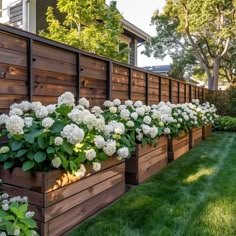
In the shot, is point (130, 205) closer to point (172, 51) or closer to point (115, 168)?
point (115, 168)

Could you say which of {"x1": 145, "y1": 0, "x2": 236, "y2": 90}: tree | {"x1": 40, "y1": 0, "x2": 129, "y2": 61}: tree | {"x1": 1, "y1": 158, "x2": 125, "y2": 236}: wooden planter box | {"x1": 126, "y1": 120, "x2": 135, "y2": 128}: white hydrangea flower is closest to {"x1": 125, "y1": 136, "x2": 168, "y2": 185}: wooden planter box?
{"x1": 126, "y1": 120, "x2": 135, "y2": 128}: white hydrangea flower

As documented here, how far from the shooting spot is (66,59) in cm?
292

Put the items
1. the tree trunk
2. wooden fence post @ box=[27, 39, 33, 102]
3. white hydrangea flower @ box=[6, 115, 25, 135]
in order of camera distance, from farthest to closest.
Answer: the tree trunk, wooden fence post @ box=[27, 39, 33, 102], white hydrangea flower @ box=[6, 115, 25, 135]

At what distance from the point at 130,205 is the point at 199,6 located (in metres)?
12.8

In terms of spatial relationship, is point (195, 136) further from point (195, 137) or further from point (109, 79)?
point (109, 79)

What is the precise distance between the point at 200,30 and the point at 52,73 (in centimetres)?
1344

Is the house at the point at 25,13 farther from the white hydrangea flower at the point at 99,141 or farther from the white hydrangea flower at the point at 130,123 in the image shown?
the white hydrangea flower at the point at 99,141

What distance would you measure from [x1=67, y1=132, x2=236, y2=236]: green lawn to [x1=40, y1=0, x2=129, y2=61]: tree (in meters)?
3.81

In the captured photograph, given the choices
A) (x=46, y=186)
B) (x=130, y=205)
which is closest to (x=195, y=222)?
(x=130, y=205)

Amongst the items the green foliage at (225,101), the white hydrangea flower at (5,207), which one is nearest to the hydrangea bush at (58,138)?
the white hydrangea flower at (5,207)

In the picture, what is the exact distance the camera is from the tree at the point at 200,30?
13086mm

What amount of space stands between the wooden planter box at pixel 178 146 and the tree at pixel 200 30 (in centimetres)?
980

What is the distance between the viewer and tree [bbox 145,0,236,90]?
1309 cm

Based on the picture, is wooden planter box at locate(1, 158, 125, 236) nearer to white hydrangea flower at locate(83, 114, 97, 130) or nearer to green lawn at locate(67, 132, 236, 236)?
green lawn at locate(67, 132, 236, 236)
